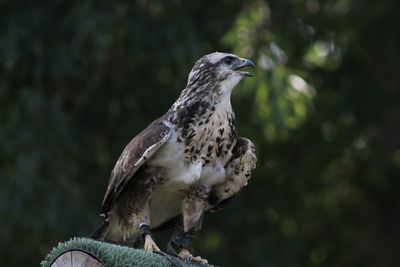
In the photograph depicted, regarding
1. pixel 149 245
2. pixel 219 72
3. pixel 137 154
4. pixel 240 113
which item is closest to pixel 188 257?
pixel 149 245

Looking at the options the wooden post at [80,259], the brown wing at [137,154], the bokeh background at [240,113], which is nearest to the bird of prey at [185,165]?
the brown wing at [137,154]

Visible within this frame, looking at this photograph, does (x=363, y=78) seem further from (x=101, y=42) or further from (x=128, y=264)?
(x=128, y=264)

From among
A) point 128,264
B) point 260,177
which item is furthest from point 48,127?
point 128,264

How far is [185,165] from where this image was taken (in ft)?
23.6

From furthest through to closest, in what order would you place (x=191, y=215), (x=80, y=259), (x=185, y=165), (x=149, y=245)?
1. (x=191, y=215)
2. (x=185, y=165)
3. (x=149, y=245)
4. (x=80, y=259)

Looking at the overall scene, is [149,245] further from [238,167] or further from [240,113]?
[240,113]

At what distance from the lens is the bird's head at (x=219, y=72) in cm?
737

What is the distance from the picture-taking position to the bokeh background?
462 inches

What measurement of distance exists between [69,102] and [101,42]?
148 centimetres

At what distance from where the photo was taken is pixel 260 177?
538 inches

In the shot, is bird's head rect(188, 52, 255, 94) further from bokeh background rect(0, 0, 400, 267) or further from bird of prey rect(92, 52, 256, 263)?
bokeh background rect(0, 0, 400, 267)

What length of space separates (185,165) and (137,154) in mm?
294

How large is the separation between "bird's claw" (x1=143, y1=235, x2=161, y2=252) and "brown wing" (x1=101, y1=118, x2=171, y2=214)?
34cm

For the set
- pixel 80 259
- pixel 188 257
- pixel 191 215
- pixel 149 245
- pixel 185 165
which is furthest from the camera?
pixel 191 215
